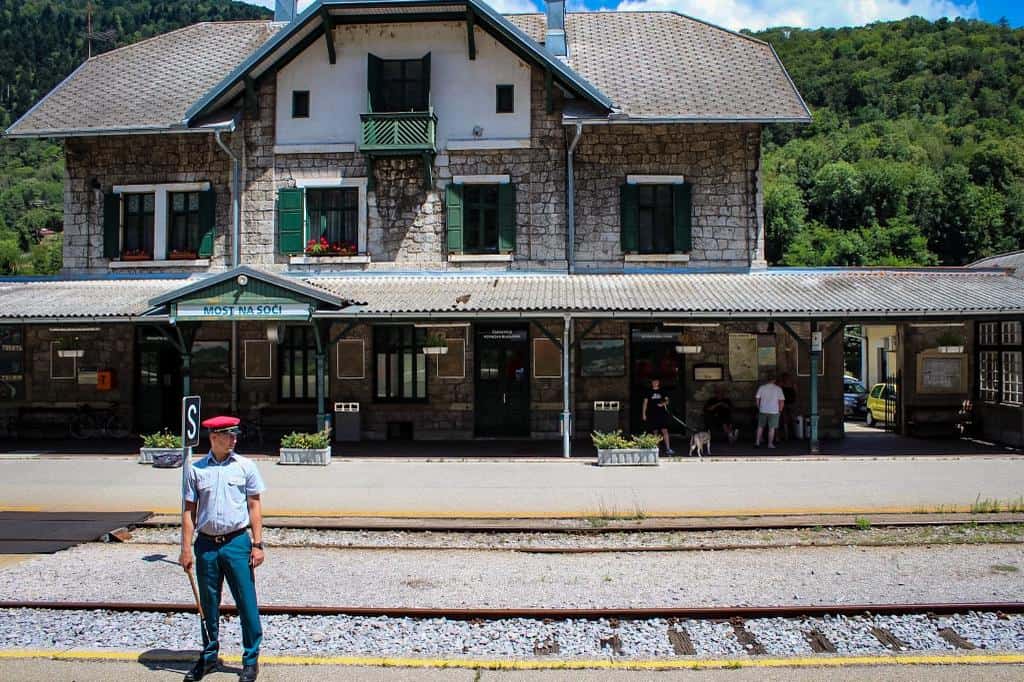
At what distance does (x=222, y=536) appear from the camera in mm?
5723

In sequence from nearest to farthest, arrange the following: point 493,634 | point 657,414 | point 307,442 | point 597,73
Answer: point 493,634 → point 307,442 → point 657,414 → point 597,73

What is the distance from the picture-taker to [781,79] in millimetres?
18828

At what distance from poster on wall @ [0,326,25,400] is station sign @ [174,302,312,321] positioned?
6.15m

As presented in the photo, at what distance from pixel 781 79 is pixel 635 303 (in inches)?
283

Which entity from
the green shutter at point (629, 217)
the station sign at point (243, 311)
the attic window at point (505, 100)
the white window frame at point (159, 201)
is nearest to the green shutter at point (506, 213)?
the attic window at point (505, 100)

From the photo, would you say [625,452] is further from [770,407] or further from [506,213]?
[506,213]

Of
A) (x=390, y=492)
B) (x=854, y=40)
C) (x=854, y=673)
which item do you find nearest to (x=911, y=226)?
(x=854, y=40)

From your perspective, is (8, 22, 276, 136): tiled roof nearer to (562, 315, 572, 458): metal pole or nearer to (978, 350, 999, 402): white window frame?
(562, 315, 572, 458): metal pole

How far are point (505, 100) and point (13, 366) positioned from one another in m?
12.5

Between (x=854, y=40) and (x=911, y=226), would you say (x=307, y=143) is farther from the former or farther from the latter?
(x=854, y=40)

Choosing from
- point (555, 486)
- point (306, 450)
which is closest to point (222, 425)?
point (555, 486)

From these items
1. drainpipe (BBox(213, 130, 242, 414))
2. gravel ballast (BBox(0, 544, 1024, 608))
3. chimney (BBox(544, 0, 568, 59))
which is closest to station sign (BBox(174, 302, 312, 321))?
drainpipe (BBox(213, 130, 242, 414))

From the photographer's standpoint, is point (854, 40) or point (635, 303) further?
point (854, 40)

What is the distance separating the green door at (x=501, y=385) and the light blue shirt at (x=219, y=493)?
41.1ft
